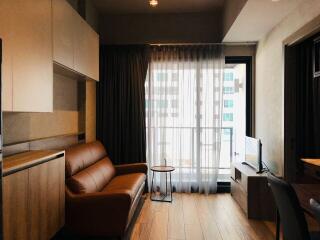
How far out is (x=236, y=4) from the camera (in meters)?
3.22

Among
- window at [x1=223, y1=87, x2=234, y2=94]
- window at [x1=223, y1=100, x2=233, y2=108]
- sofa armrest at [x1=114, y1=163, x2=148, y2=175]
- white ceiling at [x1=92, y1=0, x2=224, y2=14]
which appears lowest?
sofa armrest at [x1=114, y1=163, x2=148, y2=175]

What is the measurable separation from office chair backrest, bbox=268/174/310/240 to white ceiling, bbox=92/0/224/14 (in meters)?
3.16

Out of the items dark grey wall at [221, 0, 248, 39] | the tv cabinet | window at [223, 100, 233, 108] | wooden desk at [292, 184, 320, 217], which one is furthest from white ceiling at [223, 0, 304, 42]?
the tv cabinet

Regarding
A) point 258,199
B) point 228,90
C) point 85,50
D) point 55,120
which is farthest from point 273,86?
point 55,120

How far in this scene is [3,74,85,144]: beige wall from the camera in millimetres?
2234

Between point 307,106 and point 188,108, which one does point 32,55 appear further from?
point 307,106

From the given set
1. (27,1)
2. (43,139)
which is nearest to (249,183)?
(43,139)

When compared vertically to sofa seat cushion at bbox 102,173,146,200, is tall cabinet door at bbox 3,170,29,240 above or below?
above

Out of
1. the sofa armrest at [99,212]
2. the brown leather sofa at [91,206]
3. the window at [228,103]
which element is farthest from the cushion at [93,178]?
the window at [228,103]

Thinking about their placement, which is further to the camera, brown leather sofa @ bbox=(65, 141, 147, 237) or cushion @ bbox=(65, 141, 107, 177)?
cushion @ bbox=(65, 141, 107, 177)

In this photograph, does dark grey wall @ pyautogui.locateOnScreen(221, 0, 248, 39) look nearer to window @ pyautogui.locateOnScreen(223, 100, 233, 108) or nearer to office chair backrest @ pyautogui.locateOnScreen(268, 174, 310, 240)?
window @ pyautogui.locateOnScreen(223, 100, 233, 108)

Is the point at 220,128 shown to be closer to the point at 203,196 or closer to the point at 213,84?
the point at 213,84

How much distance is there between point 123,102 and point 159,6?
1.65 m

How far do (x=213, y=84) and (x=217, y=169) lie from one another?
4.67ft
